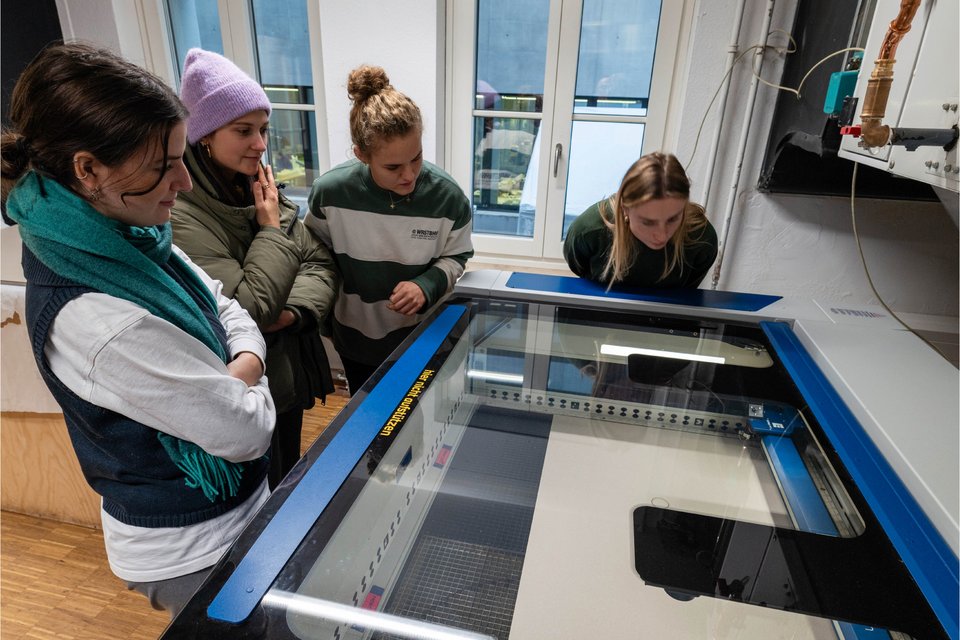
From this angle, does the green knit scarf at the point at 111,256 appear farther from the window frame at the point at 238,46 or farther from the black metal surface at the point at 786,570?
the window frame at the point at 238,46

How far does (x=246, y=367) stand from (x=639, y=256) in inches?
39.8

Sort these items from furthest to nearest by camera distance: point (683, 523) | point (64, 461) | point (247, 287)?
point (64, 461) → point (247, 287) → point (683, 523)

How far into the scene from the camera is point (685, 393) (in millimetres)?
1032

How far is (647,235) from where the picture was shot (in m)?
1.35

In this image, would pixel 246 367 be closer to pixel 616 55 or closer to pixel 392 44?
pixel 392 44

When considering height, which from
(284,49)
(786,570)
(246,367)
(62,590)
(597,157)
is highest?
(284,49)

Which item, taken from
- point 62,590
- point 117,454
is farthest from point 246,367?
point 62,590

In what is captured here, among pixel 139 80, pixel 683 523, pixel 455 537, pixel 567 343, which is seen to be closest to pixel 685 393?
pixel 567 343

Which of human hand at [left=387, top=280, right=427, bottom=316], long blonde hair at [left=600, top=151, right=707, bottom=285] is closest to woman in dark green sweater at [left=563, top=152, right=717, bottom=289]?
long blonde hair at [left=600, top=151, right=707, bottom=285]

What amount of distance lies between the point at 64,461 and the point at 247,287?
1.13m

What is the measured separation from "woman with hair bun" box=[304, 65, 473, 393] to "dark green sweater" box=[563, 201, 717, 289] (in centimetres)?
32

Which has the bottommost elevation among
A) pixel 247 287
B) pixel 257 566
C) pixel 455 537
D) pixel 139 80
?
pixel 455 537

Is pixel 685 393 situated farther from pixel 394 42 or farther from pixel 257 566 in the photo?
pixel 394 42

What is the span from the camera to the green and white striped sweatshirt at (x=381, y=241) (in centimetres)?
127
